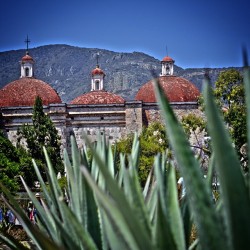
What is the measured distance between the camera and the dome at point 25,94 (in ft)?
91.3

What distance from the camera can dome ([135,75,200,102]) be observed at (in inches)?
1086

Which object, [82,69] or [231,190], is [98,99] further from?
[82,69]

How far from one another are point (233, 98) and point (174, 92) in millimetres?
12523

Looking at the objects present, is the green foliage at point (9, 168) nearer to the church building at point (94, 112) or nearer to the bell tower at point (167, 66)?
the church building at point (94, 112)

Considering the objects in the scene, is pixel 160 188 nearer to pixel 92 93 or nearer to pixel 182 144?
pixel 182 144

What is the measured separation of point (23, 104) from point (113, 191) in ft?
89.4

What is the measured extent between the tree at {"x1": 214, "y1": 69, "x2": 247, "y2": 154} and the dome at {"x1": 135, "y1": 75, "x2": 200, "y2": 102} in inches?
444

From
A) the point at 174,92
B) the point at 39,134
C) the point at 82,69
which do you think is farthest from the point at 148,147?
the point at 82,69

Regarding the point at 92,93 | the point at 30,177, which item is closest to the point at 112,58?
the point at 92,93

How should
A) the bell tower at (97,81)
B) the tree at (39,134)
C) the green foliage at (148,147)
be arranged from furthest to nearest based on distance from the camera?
the bell tower at (97,81)
the tree at (39,134)
the green foliage at (148,147)

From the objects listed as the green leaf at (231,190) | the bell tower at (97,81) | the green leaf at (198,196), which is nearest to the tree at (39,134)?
the bell tower at (97,81)

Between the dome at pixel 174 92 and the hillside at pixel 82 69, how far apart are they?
48664 mm

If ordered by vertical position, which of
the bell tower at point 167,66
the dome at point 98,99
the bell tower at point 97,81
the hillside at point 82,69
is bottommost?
the dome at point 98,99

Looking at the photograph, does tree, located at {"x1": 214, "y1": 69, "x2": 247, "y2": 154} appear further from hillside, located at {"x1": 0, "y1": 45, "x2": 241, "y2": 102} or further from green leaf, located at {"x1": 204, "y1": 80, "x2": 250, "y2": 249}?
hillside, located at {"x1": 0, "y1": 45, "x2": 241, "y2": 102}
